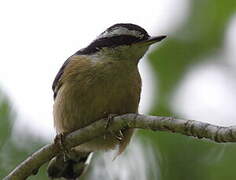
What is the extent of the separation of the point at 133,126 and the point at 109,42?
1950 mm

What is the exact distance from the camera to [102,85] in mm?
5668

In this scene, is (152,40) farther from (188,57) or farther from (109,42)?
(188,57)

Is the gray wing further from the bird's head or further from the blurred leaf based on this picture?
the blurred leaf

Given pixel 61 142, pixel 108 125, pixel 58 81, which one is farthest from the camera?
pixel 58 81

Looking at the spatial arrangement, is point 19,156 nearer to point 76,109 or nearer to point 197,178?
point 76,109

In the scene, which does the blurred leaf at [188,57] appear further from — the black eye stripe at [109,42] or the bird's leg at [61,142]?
the bird's leg at [61,142]

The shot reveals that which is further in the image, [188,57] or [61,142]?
[188,57]

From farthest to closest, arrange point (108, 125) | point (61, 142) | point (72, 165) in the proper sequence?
point (72, 165), point (61, 142), point (108, 125)

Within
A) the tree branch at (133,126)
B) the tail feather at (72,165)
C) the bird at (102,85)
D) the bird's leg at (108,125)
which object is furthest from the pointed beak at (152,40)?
the tail feather at (72,165)

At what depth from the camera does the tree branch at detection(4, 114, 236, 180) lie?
3.60 m

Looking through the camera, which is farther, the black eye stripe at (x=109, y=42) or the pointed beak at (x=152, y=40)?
the black eye stripe at (x=109, y=42)

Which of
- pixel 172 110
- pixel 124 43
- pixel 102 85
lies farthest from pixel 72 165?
pixel 124 43

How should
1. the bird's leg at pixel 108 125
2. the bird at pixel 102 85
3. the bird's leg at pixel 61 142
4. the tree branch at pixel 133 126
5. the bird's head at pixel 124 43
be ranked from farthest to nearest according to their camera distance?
the bird's head at pixel 124 43 < the bird at pixel 102 85 < the bird's leg at pixel 61 142 < the bird's leg at pixel 108 125 < the tree branch at pixel 133 126

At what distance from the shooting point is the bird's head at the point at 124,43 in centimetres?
581
